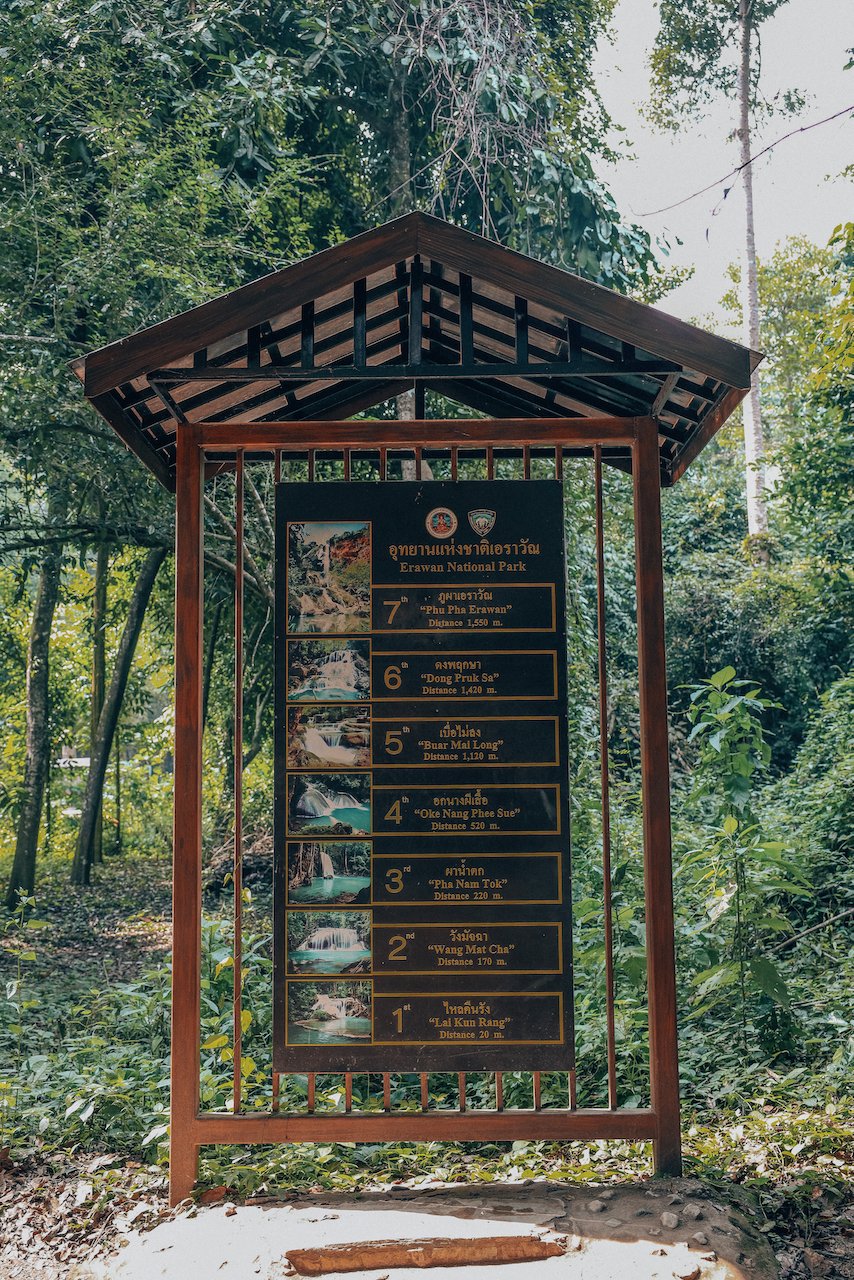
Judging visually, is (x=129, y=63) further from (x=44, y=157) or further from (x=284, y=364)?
(x=284, y=364)

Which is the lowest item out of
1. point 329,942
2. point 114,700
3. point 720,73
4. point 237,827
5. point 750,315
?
point 329,942

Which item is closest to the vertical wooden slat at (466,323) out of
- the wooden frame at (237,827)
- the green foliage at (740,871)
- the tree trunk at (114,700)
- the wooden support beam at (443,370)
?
the wooden support beam at (443,370)

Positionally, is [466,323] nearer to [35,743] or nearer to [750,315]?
[35,743]

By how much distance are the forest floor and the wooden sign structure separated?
0.28 metres

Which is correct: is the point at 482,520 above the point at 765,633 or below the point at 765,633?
below

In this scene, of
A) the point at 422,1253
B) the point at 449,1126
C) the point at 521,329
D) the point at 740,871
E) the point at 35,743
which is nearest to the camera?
the point at 422,1253

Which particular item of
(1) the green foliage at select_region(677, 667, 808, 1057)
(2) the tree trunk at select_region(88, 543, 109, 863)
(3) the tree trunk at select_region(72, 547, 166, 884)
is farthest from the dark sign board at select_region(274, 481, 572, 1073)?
(2) the tree trunk at select_region(88, 543, 109, 863)

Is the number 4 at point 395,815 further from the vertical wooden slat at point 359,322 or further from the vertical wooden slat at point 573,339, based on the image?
the vertical wooden slat at point 573,339

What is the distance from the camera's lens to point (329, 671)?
361 cm

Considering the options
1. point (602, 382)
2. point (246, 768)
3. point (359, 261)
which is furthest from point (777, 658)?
point (359, 261)

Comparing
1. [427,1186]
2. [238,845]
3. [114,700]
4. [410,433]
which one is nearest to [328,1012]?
[238,845]

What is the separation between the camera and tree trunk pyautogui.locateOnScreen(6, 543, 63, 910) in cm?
1060

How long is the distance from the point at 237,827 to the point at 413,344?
6.04ft

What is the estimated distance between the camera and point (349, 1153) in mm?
4070
